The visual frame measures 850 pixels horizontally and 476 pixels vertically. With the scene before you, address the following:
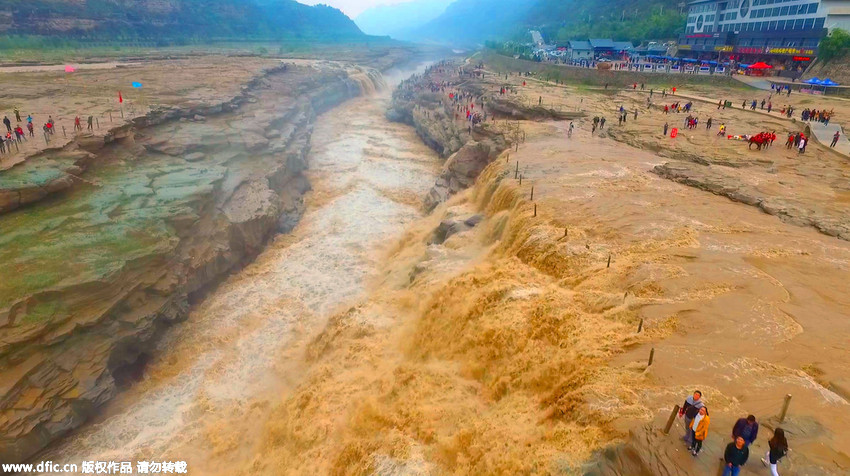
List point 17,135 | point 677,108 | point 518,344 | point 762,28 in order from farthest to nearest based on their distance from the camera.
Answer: point 762,28 → point 677,108 → point 17,135 → point 518,344

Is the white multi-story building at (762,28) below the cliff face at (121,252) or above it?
above

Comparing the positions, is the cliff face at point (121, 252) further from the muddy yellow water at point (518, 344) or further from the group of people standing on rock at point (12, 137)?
the group of people standing on rock at point (12, 137)

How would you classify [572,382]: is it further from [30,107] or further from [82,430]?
[30,107]

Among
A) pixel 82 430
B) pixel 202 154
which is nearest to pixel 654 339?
pixel 82 430

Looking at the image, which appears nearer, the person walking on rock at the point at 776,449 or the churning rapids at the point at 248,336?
the person walking on rock at the point at 776,449

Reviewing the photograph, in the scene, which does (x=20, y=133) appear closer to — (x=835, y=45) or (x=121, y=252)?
(x=121, y=252)

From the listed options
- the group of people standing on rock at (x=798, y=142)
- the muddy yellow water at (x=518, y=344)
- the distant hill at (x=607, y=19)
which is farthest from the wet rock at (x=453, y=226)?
the distant hill at (x=607, y=19)

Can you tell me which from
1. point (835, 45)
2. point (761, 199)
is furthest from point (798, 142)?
point (835, 45)
